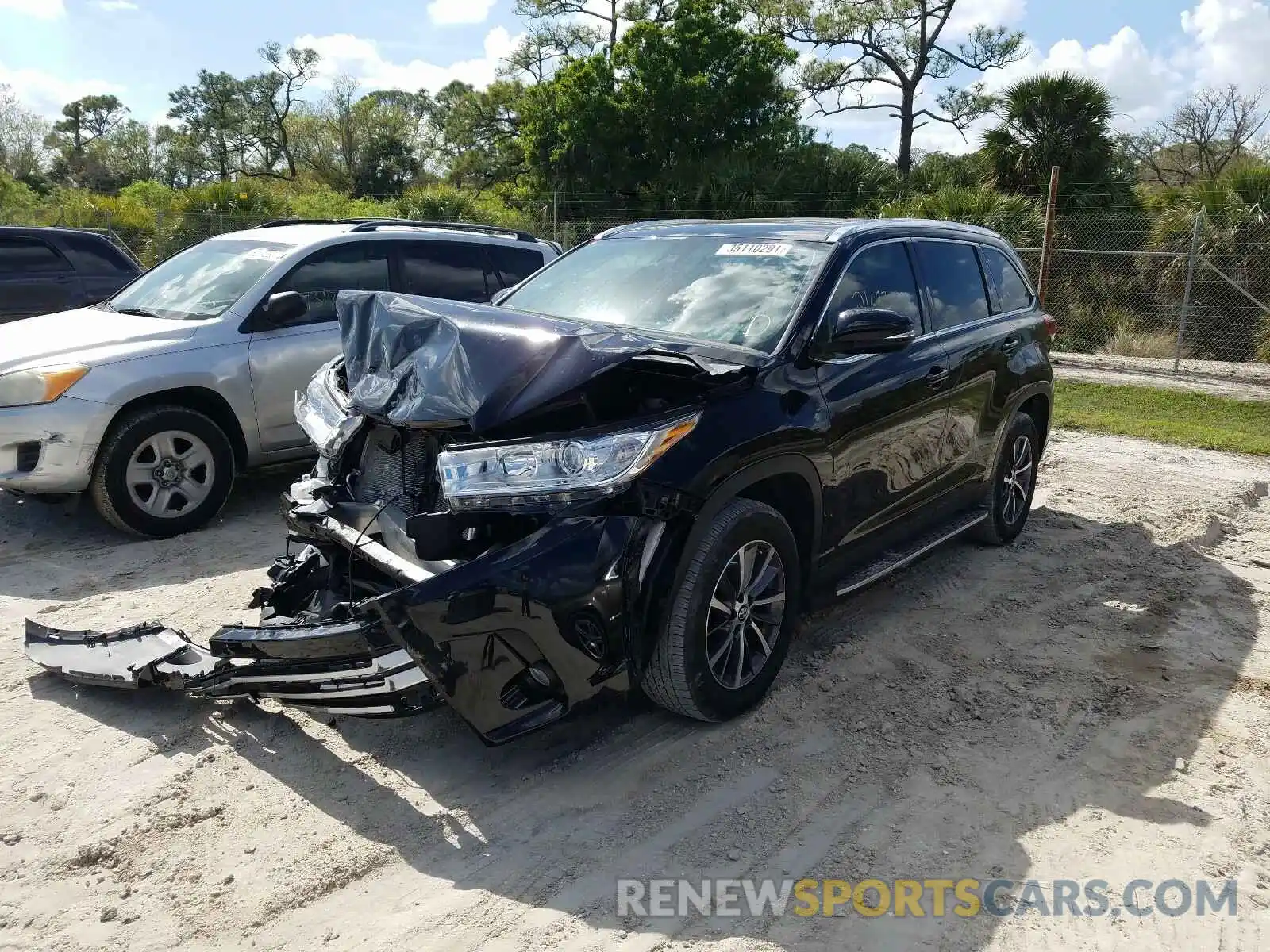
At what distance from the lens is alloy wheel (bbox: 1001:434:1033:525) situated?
5.95 metres

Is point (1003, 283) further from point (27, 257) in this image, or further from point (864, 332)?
point (27, 257)

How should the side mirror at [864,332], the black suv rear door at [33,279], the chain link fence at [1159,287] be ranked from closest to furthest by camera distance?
the side mirror at [864,332] < the black suv rear door at [33,279] < the chain link fence at [1159,287]

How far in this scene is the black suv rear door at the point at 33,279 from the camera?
9.12 metres

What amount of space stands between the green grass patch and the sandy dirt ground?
4937 mm

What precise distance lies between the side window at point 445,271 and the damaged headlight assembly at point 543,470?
4.16m

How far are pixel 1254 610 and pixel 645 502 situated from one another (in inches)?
152

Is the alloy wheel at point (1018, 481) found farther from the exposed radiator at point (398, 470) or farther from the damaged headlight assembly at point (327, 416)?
the damaged headlight assembly at point (327, 416)

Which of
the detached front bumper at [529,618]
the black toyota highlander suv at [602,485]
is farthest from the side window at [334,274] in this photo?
the detached front bumper at [529,618]

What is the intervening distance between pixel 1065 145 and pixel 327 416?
62.5ft

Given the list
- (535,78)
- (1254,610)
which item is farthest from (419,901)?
(535,78)

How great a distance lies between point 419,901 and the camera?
2.77 m

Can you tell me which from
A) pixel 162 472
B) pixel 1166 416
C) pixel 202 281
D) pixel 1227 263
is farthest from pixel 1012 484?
pixel 1227 263

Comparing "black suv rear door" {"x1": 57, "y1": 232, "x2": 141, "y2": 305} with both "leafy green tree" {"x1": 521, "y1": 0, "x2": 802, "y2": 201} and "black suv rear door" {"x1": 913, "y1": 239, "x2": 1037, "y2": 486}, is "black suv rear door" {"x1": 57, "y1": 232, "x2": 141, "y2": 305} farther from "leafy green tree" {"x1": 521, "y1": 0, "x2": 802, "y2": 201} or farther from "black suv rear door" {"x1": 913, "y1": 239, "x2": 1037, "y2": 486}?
"leafy green tree" {"x1": 521, "y1": 0, "x2": 802, "y2": 201}

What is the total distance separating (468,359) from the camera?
3.37 m
